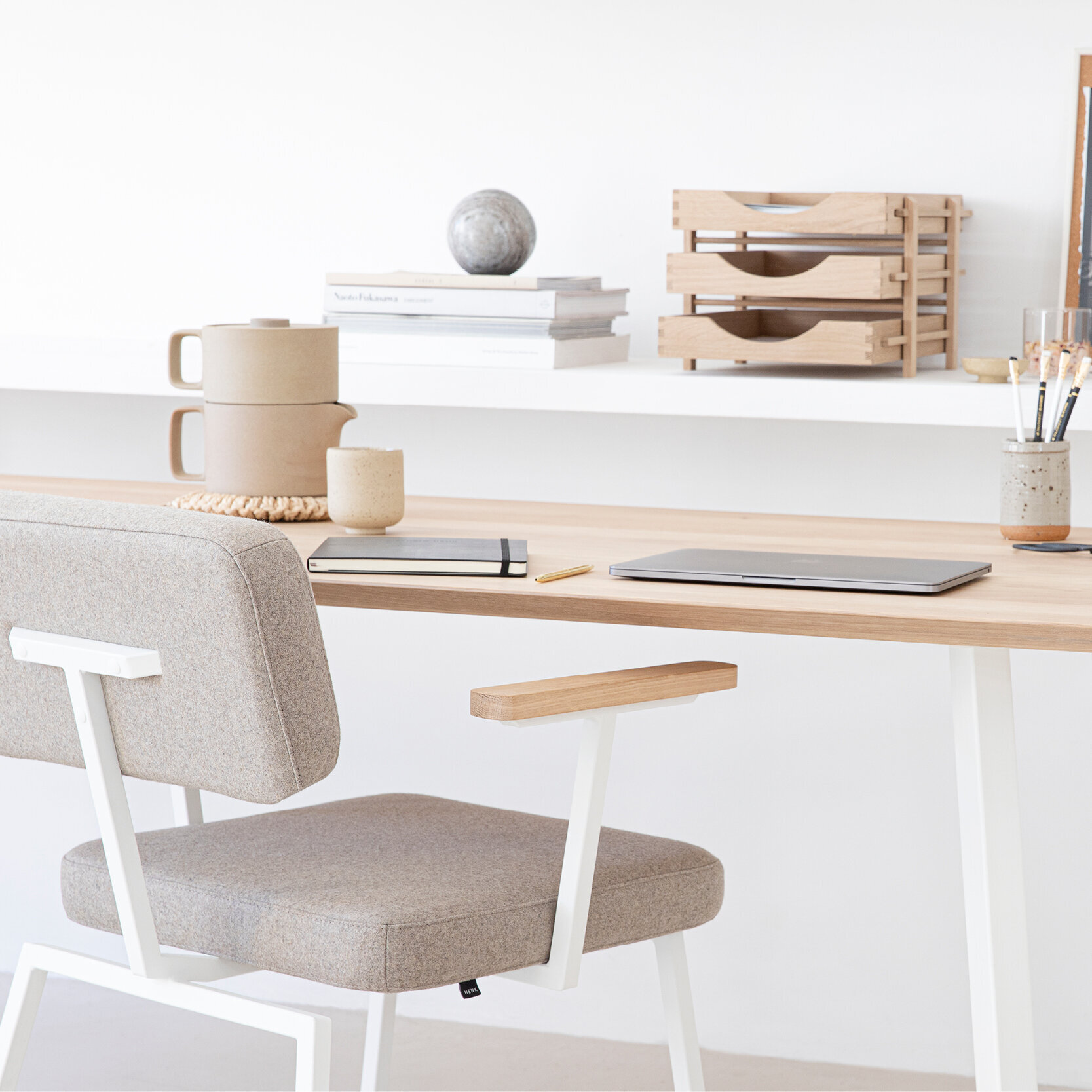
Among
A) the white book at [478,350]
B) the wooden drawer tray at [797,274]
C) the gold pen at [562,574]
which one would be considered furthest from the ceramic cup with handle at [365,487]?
the wooden drawer tray at [797,274]

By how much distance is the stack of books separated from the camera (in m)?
1.93

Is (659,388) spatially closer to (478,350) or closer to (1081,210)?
(478,350)

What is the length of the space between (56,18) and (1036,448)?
1574 millimetres

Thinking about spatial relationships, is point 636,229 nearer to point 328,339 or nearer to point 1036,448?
point 328,339

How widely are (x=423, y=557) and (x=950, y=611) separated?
46 centimetres

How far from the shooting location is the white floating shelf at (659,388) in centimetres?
180

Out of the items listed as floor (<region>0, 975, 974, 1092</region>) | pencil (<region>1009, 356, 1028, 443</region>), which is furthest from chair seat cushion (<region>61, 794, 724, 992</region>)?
floor (<region>0, 975, 974, 1092</region>)

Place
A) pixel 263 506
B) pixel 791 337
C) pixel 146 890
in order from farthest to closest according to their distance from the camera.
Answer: pixel 791 337, pixel 263 506, pixel 146 890

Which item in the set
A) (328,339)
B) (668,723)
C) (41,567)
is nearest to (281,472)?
(328,339)

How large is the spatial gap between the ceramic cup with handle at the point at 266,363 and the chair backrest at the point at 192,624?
47 centimetres

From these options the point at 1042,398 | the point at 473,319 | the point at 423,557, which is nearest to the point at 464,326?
the point at 473,319

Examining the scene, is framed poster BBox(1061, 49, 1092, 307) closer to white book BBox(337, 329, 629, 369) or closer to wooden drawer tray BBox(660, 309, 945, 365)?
wooden drawer tray BBox(660, 309, 945, 365)

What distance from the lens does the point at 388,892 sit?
52.7 inches

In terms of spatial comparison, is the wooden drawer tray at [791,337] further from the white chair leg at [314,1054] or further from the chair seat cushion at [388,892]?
the white chair leg at [314,1054]
